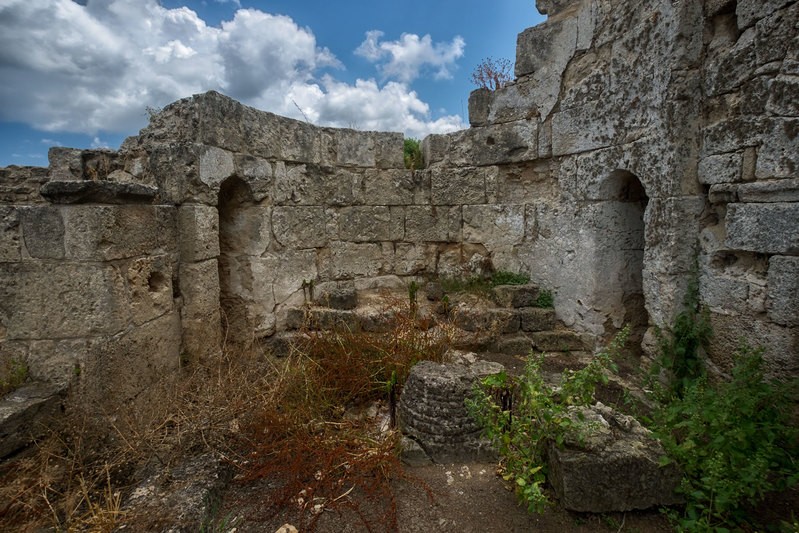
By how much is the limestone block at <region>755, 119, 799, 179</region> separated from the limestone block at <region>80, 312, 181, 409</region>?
4480mm

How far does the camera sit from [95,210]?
2787 millimetres

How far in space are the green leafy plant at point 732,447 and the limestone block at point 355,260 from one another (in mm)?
Result: 3449

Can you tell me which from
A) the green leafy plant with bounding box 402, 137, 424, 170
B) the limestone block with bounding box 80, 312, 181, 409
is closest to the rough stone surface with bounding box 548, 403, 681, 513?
the limestone block with bounding box 80, 312, 181, 409

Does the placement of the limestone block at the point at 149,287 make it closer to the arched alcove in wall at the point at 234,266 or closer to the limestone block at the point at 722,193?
the arched alcove in wall at the point at 234,266

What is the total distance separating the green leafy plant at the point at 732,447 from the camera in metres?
1.97

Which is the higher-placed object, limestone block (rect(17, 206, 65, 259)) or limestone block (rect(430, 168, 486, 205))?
limestone block (rect(430, 168, 486, 205))

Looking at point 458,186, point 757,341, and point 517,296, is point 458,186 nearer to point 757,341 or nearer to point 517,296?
point 517,296

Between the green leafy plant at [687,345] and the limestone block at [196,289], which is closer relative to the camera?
the green leafy plant at [687,345]

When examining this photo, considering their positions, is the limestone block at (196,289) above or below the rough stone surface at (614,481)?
above

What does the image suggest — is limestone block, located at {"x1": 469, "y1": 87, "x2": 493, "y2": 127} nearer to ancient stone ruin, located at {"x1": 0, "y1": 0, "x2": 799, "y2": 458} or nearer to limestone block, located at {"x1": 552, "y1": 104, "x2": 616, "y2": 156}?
ancient stone ruin, located at {"x1": 0, "y1": 0, "x2": 799, "y2": 458}

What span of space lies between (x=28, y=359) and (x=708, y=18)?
17.9ft

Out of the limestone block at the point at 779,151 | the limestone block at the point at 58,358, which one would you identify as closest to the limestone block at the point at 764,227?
the limestone block at the point at 779,151

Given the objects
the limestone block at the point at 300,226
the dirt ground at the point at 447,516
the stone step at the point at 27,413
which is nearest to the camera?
the dirt ground at the point at 447,516

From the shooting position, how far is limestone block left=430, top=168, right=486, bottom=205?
5.21 m
